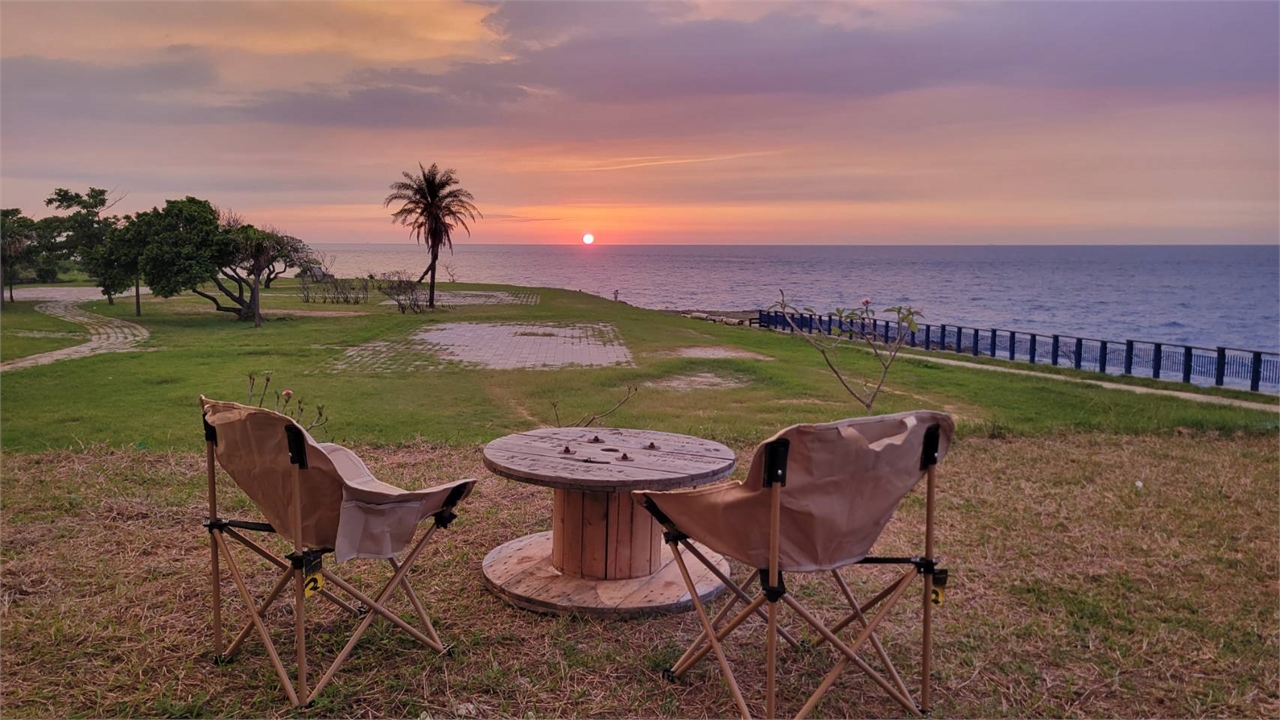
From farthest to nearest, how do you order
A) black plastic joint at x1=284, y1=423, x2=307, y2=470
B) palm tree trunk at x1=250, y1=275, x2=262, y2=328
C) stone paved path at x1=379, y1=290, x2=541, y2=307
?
stone paved path at x1=379, y1=290, x2=541, y2=307 < palm tree trunk at x1=250, y1=275, x2=262, y2=328 < black plastic joint at x1=284, y1=423, x2=307, y2=470

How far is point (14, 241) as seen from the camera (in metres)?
Result: 27.2

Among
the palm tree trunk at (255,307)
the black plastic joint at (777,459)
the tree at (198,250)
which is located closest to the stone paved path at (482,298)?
the tree at (198,250)

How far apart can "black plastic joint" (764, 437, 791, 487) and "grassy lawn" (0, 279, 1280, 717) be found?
100cm

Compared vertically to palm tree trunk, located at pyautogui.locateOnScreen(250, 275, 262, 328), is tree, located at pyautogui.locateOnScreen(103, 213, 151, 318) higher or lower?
higher

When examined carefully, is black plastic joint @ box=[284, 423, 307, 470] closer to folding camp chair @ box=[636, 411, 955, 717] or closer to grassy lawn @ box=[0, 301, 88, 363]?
folding camp chair @ box=[636, 411, 955, 717]

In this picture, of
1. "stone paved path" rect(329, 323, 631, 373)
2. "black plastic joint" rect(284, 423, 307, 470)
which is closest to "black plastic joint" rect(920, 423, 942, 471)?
"black plastic joint" rect(284, 423, 307, 470)

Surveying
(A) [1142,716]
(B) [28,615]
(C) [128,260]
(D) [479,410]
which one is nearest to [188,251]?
(C) [128,260]

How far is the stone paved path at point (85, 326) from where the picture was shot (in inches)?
520

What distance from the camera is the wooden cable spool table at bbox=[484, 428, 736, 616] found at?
3.43 metres

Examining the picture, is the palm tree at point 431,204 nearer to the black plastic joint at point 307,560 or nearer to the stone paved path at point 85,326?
the stone paved path at point 85,326

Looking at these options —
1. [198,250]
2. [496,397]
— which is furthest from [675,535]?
[198,250]

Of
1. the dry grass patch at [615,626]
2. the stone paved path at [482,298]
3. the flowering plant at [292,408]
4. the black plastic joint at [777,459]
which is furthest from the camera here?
the stone paved path at [482,298]

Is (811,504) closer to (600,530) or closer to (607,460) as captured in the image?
(607,460)

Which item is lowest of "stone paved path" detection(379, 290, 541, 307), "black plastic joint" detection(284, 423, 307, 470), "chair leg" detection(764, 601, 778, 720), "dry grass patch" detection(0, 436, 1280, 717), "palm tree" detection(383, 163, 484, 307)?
"dry grass patch" detection(0, 436, 1280, 717)
